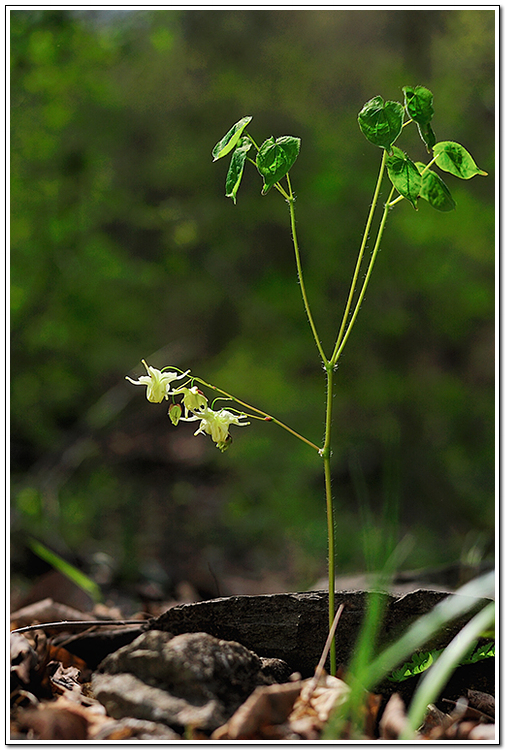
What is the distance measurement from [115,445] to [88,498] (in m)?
0.80

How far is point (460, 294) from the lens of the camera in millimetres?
4340

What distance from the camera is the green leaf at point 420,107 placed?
0.92m

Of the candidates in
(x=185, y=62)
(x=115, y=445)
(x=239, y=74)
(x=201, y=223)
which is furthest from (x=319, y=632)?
(x=185, y=62)

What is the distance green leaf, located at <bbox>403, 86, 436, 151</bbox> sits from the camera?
921 mm

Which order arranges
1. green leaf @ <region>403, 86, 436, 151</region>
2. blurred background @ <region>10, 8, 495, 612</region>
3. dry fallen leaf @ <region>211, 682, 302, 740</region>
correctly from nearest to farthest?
dry fallen leaf @ <region>211, 682, 302, 740</region> < green leaf @ <region>403, 86, 436, 151</region> < blurred background @ <region>10, 8, 495, 612</region>

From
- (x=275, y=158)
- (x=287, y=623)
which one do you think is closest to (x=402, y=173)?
(x=275, y=158)

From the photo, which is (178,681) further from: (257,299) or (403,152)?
(257,299)

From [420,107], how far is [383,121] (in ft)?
0.19

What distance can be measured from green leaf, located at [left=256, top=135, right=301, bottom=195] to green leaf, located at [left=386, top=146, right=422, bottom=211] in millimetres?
144

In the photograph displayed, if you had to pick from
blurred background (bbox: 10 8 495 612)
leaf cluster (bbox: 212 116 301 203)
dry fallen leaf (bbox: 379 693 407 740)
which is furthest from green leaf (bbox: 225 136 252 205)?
blurred background (bbox: 10 8 495 612)

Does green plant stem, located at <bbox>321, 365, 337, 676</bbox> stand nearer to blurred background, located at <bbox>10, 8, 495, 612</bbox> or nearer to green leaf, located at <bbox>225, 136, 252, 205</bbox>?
green leaf, located at <bbox>225, 136, 252, 205</bbox>

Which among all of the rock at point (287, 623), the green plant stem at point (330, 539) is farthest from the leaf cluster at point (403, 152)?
the rock at point (287, 623)

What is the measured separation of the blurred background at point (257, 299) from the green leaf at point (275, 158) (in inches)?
103
